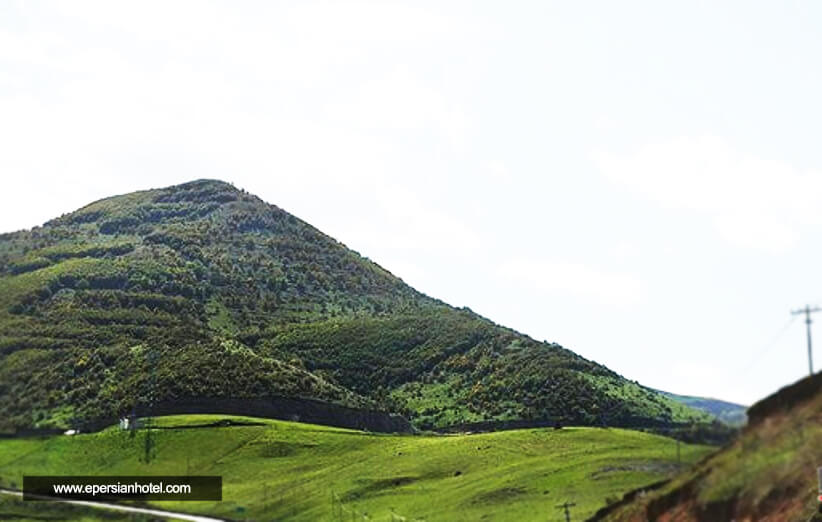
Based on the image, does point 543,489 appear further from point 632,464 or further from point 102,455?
point 102,455

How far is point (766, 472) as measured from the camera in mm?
54625

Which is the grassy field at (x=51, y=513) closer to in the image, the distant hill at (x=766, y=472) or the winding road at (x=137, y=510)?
the winding road at (x=137, y=510)

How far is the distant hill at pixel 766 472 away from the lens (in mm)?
53375

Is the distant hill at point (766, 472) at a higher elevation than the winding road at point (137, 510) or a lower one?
higher

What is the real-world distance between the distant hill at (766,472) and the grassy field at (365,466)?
417 inches

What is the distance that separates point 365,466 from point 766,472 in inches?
3223

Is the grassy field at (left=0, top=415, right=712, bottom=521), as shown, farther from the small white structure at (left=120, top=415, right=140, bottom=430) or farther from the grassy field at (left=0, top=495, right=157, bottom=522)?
the grassy field at (left=0, top=495, right=157, bottom=522)

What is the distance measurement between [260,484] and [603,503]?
2274 inches

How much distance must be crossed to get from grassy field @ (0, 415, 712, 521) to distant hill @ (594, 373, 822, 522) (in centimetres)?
1060

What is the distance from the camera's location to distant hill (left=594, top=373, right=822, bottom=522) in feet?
175

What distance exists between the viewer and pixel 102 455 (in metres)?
139

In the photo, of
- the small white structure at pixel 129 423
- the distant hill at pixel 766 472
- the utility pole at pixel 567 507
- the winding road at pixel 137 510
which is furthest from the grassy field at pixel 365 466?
the distant hill at pixel 766 472

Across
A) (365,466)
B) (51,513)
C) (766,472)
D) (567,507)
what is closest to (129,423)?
(51,513)

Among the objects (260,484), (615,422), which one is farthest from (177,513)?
(615,422)
